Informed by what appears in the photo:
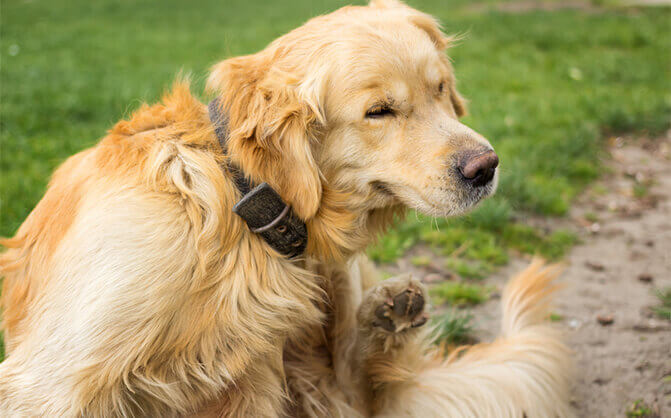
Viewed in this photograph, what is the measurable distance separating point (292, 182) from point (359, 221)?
37 centimetres

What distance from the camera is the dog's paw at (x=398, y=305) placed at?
8.55 ft

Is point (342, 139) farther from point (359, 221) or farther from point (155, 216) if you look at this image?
point (155, 216)

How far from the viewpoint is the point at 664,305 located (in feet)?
11.3

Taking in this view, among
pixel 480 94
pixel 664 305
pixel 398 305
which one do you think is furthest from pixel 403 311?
pixel 480 94

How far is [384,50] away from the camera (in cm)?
231

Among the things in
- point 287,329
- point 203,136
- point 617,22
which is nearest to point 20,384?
point 287,329

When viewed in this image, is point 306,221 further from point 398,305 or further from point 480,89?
point 480,89

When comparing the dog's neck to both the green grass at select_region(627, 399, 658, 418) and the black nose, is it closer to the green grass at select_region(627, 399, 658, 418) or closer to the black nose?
the black nose

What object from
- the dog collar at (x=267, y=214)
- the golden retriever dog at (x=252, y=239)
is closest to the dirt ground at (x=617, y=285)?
the golden retriever dog at (x=252, y=239)

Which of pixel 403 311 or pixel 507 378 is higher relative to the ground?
pixel 403 311

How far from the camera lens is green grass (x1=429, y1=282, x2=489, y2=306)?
12.2 feet

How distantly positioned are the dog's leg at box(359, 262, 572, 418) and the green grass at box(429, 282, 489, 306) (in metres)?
0.79

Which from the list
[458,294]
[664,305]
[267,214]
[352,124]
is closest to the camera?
[267,214]

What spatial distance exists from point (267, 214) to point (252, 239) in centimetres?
12
